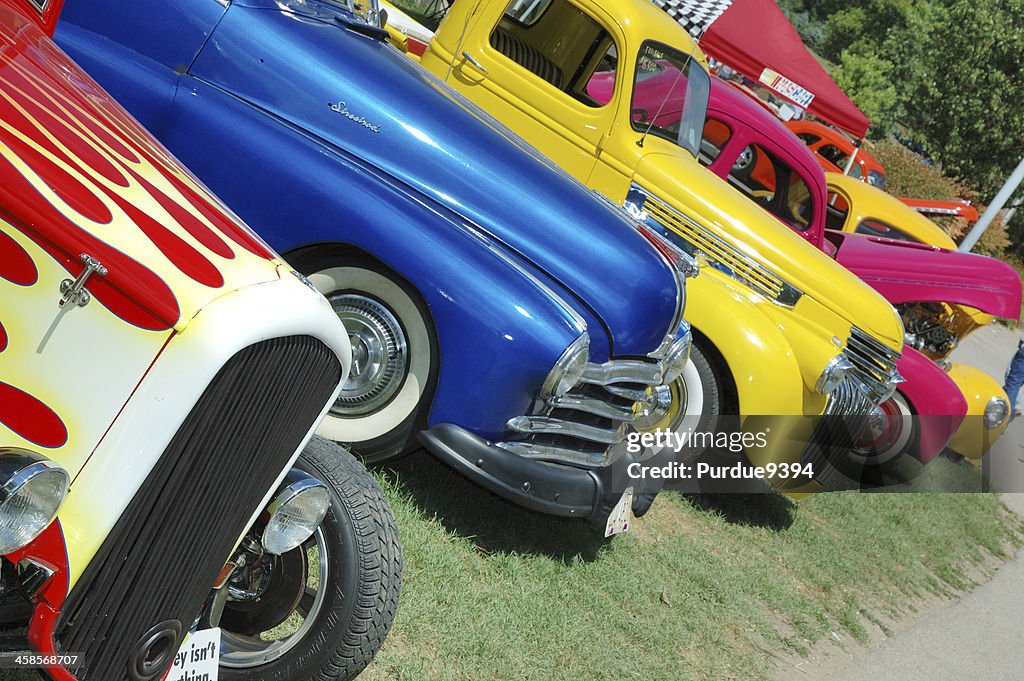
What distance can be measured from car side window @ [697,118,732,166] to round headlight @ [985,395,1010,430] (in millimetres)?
3286

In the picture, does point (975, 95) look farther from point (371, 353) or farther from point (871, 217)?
point (371, 353)

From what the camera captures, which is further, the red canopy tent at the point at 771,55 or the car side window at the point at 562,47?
the red canopy tent at the point at 771,55

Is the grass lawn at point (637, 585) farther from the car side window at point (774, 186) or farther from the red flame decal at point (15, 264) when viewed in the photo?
the car side window at point (774, 186)

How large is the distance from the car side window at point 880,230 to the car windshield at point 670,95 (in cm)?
405

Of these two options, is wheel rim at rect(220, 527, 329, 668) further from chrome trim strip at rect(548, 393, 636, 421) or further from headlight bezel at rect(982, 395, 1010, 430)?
headlight bezel at rect(982, 395, 1010, 430)

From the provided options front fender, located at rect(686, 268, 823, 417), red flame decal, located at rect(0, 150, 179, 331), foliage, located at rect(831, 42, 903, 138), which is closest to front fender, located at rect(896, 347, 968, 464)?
front fender, located at rect(686, 268, 823, 417)

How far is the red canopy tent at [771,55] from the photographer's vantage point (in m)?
14.6

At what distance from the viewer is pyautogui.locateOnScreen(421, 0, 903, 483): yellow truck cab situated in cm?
622

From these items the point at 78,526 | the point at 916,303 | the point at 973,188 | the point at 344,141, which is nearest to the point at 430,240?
the point at 344,141

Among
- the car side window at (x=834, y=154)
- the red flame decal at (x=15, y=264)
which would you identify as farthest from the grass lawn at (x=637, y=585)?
the car side window at (x=834, y=154)

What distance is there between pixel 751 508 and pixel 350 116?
153 inches

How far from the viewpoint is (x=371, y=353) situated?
14.2ft

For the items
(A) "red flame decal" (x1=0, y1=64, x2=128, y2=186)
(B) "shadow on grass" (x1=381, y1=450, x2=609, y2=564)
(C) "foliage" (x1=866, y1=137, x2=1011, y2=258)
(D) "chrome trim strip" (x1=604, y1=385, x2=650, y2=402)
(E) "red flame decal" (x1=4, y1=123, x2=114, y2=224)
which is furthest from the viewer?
(C) "foliage" (x1=866, y1=137, x2=1011, y2=258)

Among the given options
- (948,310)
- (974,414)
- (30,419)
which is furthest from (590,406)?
(948,310)
